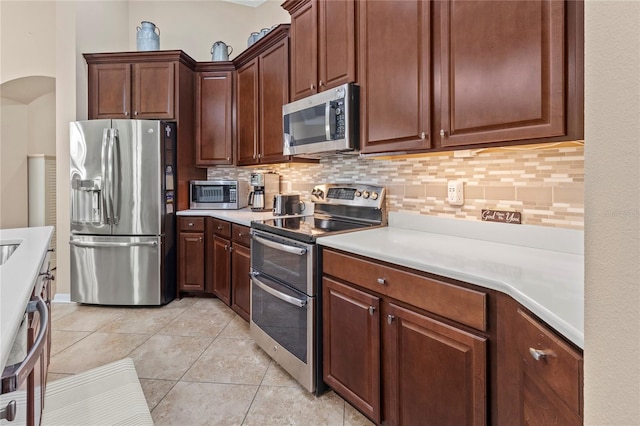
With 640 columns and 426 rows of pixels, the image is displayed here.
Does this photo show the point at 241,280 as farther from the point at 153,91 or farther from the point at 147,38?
the point at 147,38

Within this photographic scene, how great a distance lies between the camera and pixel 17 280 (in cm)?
92

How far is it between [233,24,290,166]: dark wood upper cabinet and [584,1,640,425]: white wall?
89.5 inches

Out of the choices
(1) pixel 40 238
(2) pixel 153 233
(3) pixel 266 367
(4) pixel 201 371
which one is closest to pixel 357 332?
(3) pixel 266 367

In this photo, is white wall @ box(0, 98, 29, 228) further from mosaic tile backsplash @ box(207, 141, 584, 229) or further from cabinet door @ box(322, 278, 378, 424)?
cabinet door @ box(322, 278, 378, 424)

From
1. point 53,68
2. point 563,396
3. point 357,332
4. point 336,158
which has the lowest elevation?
point 357,332

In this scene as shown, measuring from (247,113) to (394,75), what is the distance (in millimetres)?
1809

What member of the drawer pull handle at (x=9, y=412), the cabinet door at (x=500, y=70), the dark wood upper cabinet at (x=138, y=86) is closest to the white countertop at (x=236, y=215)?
the dark wood upper cabinet at (x=138, y=86)

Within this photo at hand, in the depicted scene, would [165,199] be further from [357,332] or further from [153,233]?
[357,332]

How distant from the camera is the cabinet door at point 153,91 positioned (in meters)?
3.19

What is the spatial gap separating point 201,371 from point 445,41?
7.38 ft

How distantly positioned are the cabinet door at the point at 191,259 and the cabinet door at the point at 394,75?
2089 mm

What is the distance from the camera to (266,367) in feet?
6.77

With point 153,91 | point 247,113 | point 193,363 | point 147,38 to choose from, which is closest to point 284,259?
point 193,363

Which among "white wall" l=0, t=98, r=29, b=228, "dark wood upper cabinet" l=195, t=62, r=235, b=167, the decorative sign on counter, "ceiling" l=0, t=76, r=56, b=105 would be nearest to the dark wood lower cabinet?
"dark wood upper cabinet" l=195, t=62, r=235, b=167
